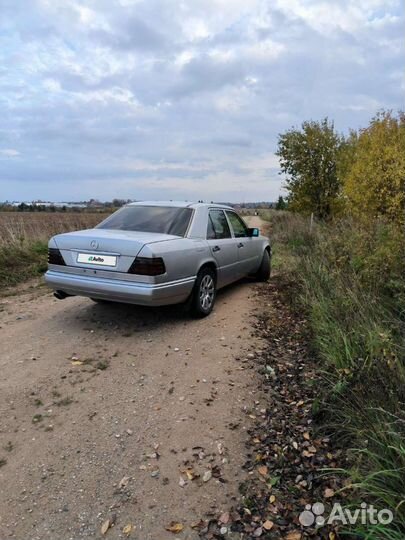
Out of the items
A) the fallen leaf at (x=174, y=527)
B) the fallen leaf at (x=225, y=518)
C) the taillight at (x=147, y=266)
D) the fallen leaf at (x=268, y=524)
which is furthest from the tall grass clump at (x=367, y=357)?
the taillight at (x=147, y=266)

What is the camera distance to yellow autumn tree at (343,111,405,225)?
10081mm

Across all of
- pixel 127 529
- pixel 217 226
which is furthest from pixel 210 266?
pixel 127 529

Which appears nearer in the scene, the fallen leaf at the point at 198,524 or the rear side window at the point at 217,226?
the fallen leaf at the point at 198,524

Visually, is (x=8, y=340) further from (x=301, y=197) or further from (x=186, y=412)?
(x=301, y=197)

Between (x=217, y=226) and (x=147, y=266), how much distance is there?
6.62ft

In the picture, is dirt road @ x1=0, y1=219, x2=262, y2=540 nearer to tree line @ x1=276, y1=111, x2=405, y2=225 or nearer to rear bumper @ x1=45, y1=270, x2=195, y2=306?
rear bumper @ x1=45, y1=270, x2=195, y2=306

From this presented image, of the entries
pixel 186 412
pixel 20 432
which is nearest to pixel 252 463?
pixel 186 412

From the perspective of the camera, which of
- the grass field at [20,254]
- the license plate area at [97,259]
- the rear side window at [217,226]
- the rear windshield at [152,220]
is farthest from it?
the grass field at [20,254]

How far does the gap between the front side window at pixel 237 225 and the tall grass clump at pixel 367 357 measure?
1457mm

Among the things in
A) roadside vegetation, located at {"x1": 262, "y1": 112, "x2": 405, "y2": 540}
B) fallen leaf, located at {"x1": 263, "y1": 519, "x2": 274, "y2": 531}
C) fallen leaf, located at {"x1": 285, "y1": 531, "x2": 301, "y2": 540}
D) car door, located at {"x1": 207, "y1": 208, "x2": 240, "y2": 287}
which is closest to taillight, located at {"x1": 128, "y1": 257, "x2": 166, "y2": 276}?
car door, located at {"x1": 207, "y1": 208, "x2": 240, "y2": 287}

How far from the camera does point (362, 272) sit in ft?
17.4

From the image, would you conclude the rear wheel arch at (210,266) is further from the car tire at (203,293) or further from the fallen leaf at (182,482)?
the fallen leaf at (182,482)

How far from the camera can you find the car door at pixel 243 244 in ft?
22.6

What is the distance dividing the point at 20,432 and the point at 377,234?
556cm
